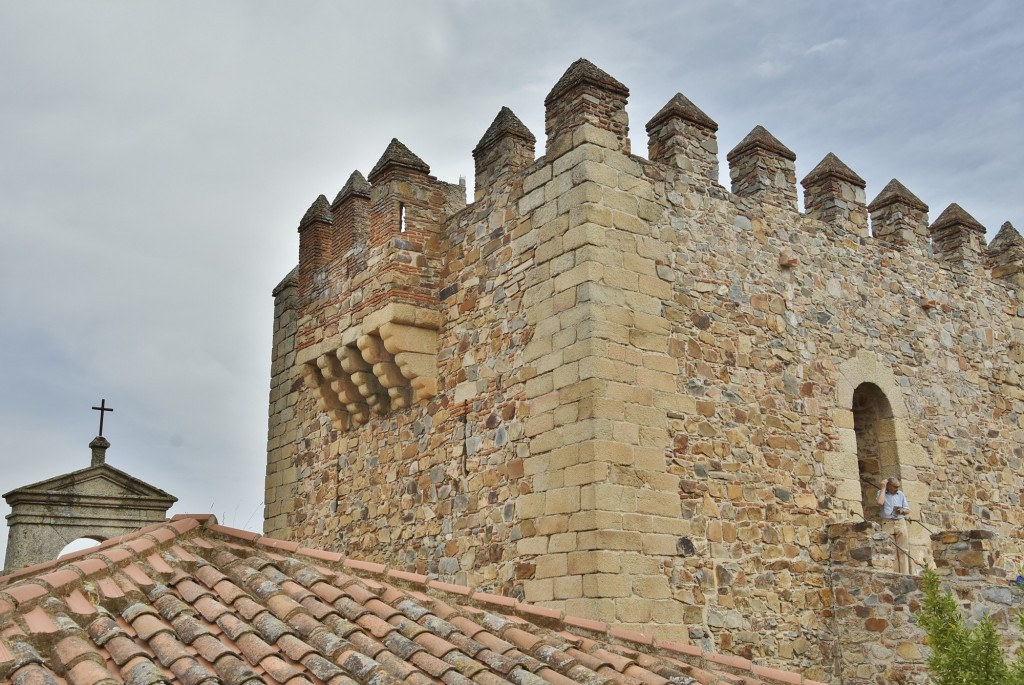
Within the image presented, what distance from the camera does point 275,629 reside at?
520 centimetres

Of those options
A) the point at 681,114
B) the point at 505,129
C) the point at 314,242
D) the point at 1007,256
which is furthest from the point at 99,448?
the point at 1007,256

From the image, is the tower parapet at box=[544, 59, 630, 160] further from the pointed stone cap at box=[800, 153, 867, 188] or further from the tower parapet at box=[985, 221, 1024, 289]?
the tower parapet at box=[985, 221, 1024, 289]

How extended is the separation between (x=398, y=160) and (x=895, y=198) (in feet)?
18.2

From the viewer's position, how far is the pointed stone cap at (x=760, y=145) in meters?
10.5

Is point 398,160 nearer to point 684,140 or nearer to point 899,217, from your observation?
point 684,140

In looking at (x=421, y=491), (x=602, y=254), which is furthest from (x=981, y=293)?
(x=421, y=491)

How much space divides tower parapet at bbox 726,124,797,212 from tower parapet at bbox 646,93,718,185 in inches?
20.7

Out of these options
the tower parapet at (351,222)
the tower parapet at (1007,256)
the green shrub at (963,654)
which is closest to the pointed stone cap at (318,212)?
the tower parapet at (351,222)

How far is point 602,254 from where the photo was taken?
8773mm

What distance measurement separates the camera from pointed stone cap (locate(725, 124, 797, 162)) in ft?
34.5

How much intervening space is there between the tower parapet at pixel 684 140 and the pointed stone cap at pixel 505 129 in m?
1.20

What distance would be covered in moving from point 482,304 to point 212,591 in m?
4.78

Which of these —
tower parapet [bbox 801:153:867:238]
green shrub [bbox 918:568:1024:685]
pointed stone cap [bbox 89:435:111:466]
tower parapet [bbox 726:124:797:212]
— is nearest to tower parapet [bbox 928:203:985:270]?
tower parapet [bbox 801:153:867:238]

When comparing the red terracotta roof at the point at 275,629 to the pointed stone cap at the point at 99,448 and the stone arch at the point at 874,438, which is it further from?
the pointed stone cap at the point at 99,448
